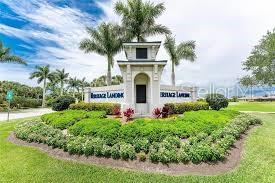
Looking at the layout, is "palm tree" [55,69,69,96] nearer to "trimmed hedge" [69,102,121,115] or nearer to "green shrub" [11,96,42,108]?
"green shrub" [11,96,42,108]

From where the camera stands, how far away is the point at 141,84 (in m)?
20.3

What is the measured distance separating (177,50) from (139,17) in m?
9.12

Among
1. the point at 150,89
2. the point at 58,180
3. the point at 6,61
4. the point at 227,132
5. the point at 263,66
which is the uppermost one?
the point at 6,61

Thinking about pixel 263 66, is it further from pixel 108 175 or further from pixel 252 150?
pixel 108 175

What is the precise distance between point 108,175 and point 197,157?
3.58 metres

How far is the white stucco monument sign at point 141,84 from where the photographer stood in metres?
19.0

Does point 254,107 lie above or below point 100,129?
below

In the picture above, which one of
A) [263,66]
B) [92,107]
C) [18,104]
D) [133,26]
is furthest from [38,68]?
[263,66]

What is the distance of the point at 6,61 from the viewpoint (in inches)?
1639

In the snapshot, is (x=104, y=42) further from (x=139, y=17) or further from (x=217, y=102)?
Answer: (x=217, y=102)

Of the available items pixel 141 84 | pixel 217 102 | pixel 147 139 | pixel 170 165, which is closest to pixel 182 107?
pixel 141 84

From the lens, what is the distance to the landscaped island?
935 cm

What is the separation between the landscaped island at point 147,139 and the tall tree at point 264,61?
18.5 m

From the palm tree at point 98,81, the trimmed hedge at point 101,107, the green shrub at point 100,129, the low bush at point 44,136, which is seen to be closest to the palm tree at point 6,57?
the trimmed hedge at point 101,107
